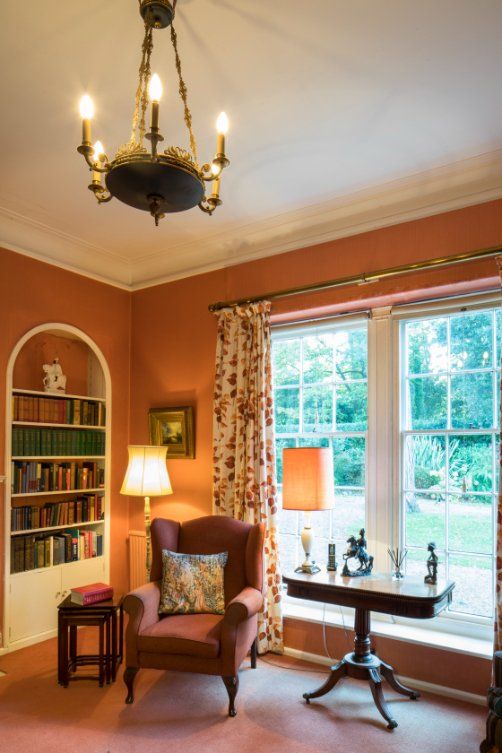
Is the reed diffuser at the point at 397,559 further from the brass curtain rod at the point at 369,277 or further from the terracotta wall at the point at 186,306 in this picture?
the brass curtain rod at the point at 369,277

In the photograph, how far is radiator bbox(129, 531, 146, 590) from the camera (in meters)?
4.96

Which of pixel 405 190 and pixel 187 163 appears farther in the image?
pixel 405 190

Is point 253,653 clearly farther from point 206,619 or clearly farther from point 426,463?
point 426,463

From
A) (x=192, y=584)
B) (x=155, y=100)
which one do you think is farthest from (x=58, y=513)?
(x=155, y=100)

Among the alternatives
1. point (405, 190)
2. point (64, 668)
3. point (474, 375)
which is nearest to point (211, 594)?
point (64, 668)

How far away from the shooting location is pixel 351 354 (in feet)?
13.7

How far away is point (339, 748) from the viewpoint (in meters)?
2.82

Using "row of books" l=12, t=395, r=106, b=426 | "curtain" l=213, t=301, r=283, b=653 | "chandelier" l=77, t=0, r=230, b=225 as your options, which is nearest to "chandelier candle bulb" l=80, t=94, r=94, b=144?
"chandelier" l=77, t=0, r=230, b=225

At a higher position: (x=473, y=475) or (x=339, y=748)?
(x=473, y=475)

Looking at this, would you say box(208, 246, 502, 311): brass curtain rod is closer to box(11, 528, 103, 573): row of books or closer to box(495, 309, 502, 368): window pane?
box(495, 309, 502, 368): window pane

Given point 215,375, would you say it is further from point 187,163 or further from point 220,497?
point 187,163

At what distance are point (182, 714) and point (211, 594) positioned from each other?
2.27 ft

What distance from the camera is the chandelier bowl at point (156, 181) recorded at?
1.91m

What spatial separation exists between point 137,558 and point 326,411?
7.34 feet
